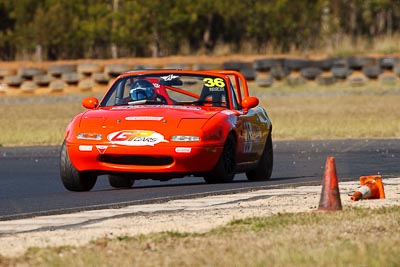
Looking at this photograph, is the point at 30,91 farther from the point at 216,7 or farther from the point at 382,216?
the point at 382,216

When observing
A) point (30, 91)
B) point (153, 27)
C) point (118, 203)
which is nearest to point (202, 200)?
point (118, 203)

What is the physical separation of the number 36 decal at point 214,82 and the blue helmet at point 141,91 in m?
0.64

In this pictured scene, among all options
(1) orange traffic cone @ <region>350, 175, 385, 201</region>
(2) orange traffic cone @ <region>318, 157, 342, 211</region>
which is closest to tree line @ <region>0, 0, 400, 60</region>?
(1) orange traffic cone @ <region>350, 175, 385, 201</region>

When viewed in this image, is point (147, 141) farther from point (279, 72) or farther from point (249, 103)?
point (279, 72)

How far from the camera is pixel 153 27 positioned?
50.3m

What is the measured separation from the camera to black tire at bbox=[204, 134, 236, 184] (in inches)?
563

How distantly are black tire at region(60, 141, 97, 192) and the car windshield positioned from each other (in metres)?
1.19

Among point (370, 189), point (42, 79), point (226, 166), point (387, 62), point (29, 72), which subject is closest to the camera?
point (370, 189)

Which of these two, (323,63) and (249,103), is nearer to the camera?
(249,103)

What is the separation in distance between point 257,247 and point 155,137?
5356 millimetres

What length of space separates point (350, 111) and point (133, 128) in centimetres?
1932

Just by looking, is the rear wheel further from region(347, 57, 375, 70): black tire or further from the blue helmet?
region(347, 57, 375, 70): black tire

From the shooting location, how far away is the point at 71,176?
14195 mm

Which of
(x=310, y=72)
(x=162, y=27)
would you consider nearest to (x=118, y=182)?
(x=310, y=72)
